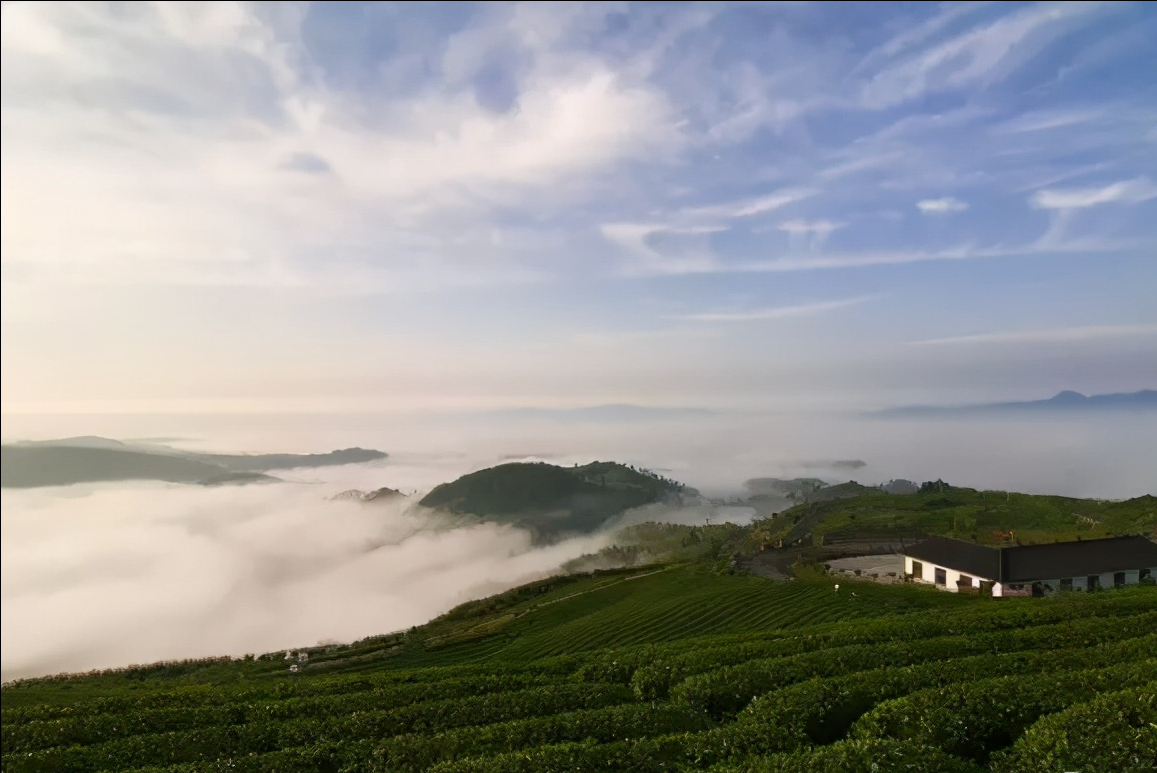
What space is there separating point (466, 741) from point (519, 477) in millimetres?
114488

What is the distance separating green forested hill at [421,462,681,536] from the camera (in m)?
115

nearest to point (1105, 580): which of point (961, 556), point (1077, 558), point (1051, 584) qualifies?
point (1077, 558)

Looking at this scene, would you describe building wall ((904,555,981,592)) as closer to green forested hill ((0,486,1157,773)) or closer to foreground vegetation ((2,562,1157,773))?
foreground vegetation ((2,562,1157,773))

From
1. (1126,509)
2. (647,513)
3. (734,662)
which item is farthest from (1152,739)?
(647,513)

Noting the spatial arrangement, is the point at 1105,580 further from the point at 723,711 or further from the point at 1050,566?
the point at 723,711

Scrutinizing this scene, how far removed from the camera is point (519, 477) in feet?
413

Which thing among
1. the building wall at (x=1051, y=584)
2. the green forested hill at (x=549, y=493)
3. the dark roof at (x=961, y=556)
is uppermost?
the dark roof at (x=961, y=556)

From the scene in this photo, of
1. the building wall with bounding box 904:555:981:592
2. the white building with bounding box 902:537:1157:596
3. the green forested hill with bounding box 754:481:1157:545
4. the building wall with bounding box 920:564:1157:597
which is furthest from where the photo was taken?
the green forested hill with bounding box 754:481:1157:545

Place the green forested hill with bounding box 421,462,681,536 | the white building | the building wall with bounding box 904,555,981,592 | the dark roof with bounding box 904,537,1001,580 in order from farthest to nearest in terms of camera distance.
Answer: the green forested hill with bounding box 421,462,681,536 → the building wall with bounding box 904,555,981,592 → the dark roof with bounding box 904,537,1001,580 → the white building

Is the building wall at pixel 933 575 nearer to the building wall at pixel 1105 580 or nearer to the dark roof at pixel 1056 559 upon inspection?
the dark roof at pixel 1056 559

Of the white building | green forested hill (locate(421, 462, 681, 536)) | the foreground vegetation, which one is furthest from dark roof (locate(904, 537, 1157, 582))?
green forested hill (locate(421, 462, 681, 536))

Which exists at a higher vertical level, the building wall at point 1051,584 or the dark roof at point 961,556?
the dark roof at point 961,556

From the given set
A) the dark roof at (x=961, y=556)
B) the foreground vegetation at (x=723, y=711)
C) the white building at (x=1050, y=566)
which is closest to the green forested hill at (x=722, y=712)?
the foreground vegetation at (x=723, y=711)

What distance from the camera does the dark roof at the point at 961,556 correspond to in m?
31.2
